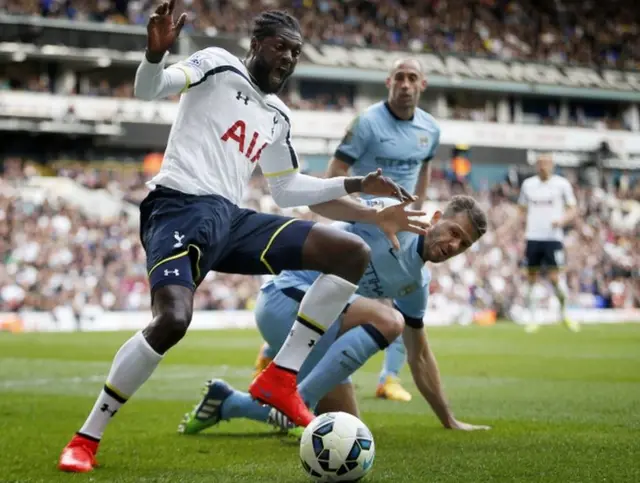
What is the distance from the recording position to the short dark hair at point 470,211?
5.82 metres

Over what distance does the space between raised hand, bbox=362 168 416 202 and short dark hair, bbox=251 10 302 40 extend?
37.0 inches

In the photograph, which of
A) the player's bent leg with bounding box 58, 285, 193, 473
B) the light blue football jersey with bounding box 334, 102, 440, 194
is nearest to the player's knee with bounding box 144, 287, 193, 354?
the player's bent leg with bounding box 58, 285, 193, 473

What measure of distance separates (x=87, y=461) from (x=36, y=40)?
34.5 m

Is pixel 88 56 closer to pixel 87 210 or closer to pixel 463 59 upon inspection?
pixel 87 210

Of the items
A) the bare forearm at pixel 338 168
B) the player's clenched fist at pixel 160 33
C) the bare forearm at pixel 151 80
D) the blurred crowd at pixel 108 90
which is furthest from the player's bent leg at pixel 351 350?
the blurred crowd at pixel 108 90

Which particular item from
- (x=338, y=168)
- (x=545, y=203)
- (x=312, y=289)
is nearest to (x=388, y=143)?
(x=338, y=168)

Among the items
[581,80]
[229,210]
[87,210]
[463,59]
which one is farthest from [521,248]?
[229,210]

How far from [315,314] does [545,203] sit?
41.9 ft

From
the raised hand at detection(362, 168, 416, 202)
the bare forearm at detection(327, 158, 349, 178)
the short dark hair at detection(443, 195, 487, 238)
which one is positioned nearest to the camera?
the raised hand at detection(362, 168, 416, 202)

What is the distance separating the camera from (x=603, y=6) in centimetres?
5319

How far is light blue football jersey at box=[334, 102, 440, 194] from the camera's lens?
8391 millimetres

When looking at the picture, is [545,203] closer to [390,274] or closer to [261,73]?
[390,274]

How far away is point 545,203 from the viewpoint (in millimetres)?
17719

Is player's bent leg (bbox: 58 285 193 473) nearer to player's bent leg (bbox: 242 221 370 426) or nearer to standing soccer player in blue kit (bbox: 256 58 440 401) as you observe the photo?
player's bent leg (bbox: 242 221 370 426)
